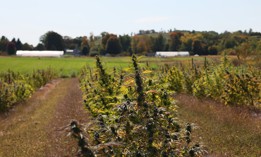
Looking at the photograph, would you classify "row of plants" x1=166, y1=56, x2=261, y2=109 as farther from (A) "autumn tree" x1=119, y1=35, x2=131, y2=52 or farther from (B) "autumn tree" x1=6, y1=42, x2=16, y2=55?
(A) "autumn tree" x1=119, y1=35, x2=131, y2=52

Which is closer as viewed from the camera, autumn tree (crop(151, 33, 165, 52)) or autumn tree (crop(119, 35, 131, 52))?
autumn tree (crop(119, 35, 131, 52))

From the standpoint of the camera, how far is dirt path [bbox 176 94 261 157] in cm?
1222

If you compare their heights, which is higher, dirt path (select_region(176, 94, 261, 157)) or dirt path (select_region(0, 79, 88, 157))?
dirt path (select_region(176, 94, 261, 157))

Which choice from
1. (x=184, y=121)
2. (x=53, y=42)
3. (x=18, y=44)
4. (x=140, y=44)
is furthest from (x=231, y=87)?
(x=18, y=44)

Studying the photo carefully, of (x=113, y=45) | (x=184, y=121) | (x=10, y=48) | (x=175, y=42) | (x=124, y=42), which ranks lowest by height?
(x=10, y=48)

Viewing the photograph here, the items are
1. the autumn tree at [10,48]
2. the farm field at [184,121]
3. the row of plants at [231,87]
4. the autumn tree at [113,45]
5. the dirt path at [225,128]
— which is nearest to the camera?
the dirt path at [225,128]

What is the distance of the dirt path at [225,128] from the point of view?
40.1 feet

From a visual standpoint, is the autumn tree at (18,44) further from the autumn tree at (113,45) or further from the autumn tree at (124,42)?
the autumn tree at (113,45)

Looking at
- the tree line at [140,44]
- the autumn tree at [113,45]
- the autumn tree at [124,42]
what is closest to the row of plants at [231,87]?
the tree line at [140,44]

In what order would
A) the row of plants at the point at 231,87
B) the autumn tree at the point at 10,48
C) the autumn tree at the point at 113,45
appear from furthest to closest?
1. the autumn tree at the point at 10,48
2. the autumn tree at the point at 113,45
3. the row of plants at the point at 231,87

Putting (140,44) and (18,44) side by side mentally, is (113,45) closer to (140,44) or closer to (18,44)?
(140,44)

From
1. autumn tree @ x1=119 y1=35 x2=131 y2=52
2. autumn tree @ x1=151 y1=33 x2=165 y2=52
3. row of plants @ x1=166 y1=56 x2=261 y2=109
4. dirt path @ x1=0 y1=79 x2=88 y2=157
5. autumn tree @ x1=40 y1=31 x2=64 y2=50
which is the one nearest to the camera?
dirt path @ x1=0 y1=79 x2=88 y2=157

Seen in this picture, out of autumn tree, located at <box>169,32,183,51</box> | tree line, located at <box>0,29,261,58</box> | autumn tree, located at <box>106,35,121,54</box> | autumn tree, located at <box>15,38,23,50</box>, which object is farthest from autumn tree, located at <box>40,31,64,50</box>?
autumn tree, located at <box>169,32,183,51</box>

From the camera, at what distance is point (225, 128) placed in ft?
50.0
